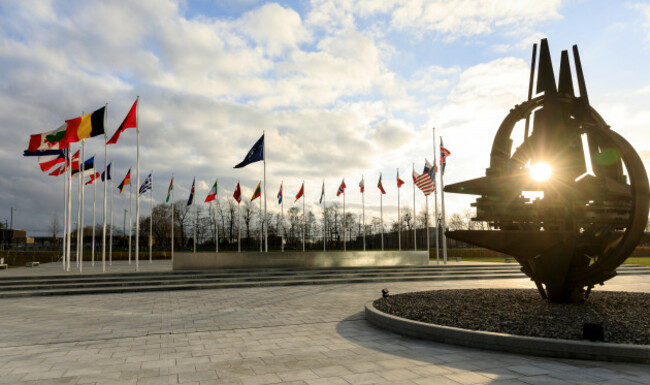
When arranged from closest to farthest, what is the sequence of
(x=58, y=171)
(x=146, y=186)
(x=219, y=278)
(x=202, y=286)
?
1. (x=202, y=286)
2. (x=219, y=278)
3. (x=58, y=171)
4. (x=146, y=186)

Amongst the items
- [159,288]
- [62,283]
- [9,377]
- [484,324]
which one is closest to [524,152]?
[484,324]

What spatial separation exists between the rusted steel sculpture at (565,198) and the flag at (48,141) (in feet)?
62.8

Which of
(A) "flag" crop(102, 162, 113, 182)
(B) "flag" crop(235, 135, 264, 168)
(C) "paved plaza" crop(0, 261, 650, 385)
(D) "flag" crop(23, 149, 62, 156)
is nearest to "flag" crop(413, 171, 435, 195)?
(B) "flag" crop(235, 135, 264, 168)

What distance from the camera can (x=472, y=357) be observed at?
6484 mm

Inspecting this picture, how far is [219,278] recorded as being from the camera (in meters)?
19.3

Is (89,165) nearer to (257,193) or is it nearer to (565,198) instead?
(257,193)

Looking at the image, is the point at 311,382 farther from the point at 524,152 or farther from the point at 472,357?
the point at 524,152

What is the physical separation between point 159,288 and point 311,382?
13436 mm

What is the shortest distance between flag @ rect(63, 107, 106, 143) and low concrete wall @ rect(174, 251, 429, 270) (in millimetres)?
7692

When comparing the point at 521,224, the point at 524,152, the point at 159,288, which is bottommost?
the point at 159,288

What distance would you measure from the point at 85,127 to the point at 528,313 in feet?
68.5

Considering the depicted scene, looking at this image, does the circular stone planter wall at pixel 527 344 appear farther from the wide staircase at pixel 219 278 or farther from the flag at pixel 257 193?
the flag at pixel 257 193

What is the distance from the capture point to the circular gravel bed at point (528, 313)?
23.3 feet

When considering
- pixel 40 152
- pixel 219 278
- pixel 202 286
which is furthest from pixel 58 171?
pixel 202 286
